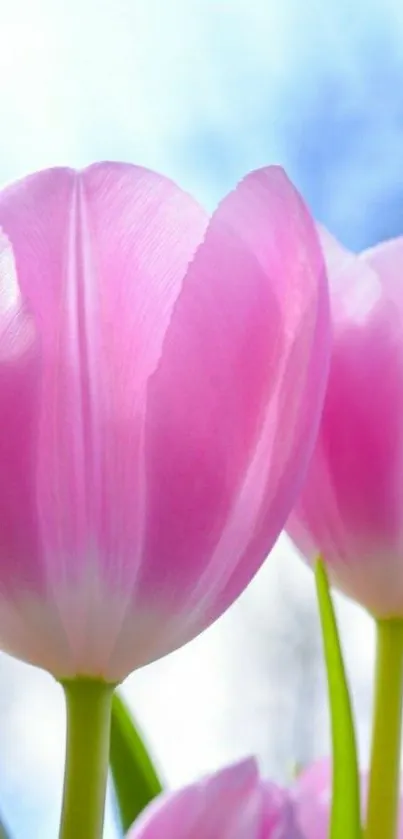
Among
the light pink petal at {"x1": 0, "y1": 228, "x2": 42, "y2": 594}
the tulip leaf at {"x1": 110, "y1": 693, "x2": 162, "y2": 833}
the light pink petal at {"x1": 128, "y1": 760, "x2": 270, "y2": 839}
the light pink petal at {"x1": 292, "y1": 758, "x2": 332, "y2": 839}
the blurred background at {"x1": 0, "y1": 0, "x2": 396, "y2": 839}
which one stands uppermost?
the blurred background at {"x1": 0, "y1": 0, "x2": 396, "y2": 839}

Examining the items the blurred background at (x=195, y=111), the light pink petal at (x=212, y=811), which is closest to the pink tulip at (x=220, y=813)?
the light pink petal at (x=212, y=811)

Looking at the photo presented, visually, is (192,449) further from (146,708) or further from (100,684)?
(146,708)

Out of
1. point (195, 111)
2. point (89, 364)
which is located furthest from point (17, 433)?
point (195, 111)

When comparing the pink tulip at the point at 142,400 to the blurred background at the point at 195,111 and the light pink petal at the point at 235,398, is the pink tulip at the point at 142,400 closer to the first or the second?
the light pink petal at the point at 235,398

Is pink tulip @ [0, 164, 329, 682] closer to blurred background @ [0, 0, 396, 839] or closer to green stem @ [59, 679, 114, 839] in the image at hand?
green stem @ [59, 679, 114, 839]

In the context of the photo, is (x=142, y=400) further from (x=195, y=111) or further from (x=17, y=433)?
(x=195, y=111)

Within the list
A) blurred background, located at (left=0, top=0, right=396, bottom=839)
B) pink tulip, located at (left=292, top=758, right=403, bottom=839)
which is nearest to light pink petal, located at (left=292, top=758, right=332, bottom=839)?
pink tulip, located at (left=292, top=758, right=403, bottom=839)
